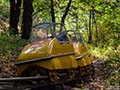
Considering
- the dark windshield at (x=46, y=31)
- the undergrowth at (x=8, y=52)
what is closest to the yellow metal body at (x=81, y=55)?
the dark windshield at (x=46, y=31)

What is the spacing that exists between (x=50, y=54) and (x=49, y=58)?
0.55 ft

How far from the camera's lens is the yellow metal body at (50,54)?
12336mm

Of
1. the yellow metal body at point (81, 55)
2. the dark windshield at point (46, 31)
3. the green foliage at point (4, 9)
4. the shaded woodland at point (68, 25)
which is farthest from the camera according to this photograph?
the green foliage at point (4, 9)

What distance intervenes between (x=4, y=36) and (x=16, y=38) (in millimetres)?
600

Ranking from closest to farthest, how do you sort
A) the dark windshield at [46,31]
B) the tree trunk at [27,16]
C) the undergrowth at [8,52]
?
1. the dark windshield at [46,31]
2. the undergrowth at [8,52]
3. the tree trunk at [27,16]

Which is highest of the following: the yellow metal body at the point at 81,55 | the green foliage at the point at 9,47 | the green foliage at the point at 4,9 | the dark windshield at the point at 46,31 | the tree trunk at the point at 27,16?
the green foliage at the point at 4,9

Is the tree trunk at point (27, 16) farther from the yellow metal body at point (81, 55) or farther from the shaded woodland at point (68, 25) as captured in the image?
the yellow metal body at point (81, 55)

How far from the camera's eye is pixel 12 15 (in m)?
21.4

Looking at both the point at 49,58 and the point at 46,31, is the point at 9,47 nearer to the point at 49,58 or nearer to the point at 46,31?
the point at 46,31

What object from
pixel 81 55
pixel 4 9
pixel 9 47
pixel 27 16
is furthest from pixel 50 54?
pixel 4 9

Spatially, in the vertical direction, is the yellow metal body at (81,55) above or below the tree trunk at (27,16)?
below

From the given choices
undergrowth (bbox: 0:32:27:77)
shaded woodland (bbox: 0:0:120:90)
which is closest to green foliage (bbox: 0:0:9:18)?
shaded woodland (bbox: 0:0:120:90)

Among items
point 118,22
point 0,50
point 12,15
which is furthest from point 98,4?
point 0,50

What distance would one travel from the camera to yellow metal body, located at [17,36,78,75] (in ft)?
40.5
